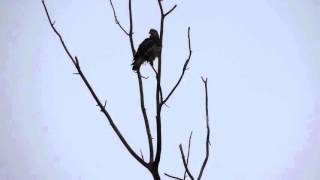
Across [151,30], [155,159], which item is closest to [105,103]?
[155,159]

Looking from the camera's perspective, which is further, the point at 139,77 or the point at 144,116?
the point at 139,77

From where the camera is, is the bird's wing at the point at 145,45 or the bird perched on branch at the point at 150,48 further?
the bird's wing at the point at 145,45

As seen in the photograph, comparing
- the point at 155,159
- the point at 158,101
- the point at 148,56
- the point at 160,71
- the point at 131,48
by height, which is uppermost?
the point at 148,56

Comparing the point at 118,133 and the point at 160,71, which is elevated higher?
the point at 160,71

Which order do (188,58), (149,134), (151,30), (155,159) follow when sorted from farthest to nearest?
(151,30) → (188,58) → (149,134) → (155,159)

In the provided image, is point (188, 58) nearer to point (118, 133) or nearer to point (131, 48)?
point (131, 48)

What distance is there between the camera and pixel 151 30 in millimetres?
8688

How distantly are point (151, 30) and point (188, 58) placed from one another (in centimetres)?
452

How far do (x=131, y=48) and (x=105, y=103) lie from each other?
0.68 meters

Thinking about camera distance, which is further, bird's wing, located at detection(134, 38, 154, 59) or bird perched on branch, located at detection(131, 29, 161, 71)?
bird's wing, located at detection(134, 38, 154, 59)

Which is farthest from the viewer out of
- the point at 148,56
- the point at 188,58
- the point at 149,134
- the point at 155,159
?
the point at 148,56

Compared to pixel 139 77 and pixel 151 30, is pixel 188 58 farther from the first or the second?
pixel 151 30

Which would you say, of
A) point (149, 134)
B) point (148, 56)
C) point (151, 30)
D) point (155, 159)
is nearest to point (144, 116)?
point (149, 134)

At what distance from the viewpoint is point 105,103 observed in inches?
158
